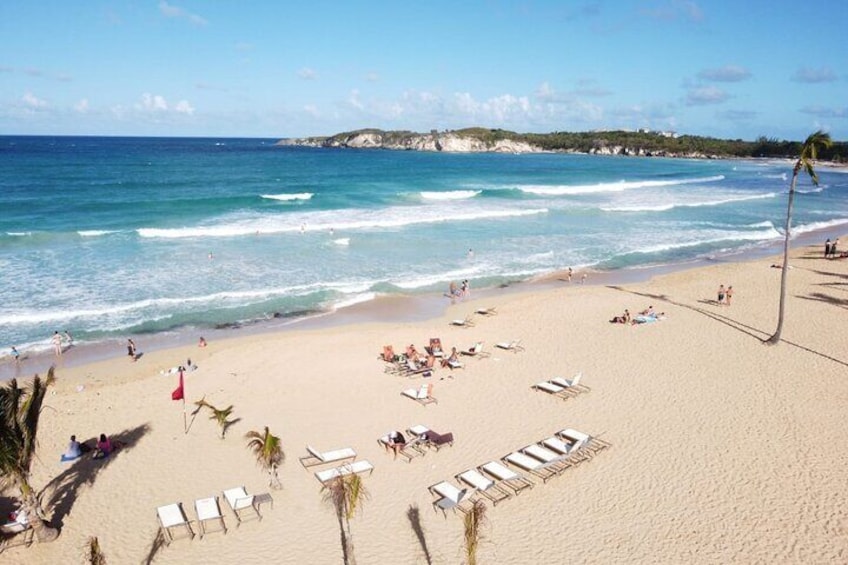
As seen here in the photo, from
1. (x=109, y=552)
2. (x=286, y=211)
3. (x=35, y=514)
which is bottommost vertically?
(x=109, y=552)

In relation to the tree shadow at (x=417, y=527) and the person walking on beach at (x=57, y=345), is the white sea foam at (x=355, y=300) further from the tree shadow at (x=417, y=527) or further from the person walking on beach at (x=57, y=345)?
the tree shadow at (x=417, y=527)

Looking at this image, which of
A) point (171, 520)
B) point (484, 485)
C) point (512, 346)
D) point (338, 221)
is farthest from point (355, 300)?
point (338, 221)

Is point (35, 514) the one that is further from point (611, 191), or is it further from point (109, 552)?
point (611, 191)

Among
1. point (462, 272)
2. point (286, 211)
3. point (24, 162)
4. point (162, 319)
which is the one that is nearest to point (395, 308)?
point (462, 272)

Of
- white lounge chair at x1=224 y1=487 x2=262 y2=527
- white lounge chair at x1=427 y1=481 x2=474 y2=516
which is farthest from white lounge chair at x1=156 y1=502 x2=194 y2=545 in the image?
white lounge chair at x1=427 y1=481 x2=474 y2=516

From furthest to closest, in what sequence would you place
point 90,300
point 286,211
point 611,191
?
point 611,191
point 286,211
point 90,300

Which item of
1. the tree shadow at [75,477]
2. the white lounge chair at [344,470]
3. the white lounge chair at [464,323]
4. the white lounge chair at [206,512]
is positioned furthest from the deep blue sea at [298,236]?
the white lounge chair at [206,512]
